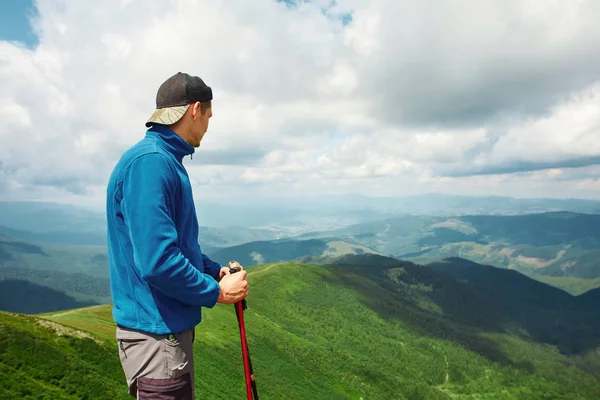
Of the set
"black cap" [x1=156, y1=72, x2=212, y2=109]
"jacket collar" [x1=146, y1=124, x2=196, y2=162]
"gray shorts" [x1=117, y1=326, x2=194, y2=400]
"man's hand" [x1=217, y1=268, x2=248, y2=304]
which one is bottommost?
"gray shorts" [x1=117, y1=326, x2=194, y2=400]

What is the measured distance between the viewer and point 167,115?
15.8ft

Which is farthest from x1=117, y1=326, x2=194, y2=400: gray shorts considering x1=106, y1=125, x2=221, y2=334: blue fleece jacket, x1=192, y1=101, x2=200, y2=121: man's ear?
x1=192, y1=101, x2=200, y2=121: man's ear

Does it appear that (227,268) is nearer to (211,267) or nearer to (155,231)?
(211,267)

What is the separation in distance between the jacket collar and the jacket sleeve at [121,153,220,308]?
1.72 feet

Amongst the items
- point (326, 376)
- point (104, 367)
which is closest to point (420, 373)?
point (326, 376)

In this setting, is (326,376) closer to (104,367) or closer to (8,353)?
(104,367)

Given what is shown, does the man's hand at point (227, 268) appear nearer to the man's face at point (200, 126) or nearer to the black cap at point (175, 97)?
the man's face at point (200, 126)

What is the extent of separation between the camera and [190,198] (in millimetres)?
4750

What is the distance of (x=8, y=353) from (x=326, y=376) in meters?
108

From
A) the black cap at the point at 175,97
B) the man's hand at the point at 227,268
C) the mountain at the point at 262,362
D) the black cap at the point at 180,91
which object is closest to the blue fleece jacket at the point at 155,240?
the black cap at the point at 175,97

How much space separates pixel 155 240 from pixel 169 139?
1466 mm

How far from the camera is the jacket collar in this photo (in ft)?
15.6

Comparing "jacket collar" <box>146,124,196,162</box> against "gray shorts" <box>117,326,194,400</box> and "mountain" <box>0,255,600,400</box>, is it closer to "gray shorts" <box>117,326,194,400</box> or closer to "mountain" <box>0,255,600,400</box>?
"gray shorts" <box>117,326,194,400</box>

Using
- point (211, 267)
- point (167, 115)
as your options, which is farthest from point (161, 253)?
point (211, 267)
